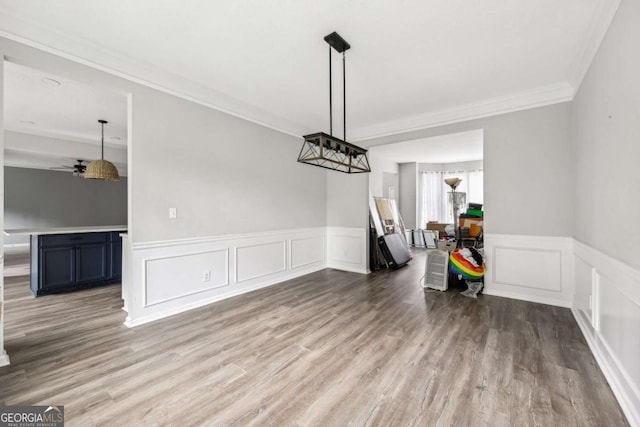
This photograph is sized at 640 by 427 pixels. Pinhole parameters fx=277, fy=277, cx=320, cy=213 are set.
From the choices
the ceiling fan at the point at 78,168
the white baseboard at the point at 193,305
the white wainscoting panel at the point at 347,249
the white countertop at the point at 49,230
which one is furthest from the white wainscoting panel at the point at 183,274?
the ceiling fan at the point at 78,168

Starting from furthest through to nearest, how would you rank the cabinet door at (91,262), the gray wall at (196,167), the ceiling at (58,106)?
the cabinet door at (91,262), the ceiling at (58,106), the gray wall at (196,167)

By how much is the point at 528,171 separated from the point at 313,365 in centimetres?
359

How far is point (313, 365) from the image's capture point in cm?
215

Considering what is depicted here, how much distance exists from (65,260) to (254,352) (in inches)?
146

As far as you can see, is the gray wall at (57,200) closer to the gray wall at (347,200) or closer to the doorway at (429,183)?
the gray wall at (347,200)

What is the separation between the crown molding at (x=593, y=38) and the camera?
2.00 meters

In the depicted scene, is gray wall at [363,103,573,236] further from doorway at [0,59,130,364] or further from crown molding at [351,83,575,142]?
doorway at [0,59,130,364]

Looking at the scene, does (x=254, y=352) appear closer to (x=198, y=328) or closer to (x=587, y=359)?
(x=198, y=328)

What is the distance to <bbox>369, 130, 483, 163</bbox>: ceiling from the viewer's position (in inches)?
213

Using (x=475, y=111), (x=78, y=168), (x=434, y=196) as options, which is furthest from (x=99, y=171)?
(x=434, y=196)

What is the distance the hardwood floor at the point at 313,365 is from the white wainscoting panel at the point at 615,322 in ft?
0.32

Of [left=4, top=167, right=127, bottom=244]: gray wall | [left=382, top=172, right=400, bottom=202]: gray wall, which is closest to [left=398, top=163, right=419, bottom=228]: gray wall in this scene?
[left=382, top=172, right=400, bottom=202]: gray wall


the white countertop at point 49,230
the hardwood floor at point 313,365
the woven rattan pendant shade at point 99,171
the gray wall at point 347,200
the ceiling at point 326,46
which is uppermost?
the ceiling at point 326,46

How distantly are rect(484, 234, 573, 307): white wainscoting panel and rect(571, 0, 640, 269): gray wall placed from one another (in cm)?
67
